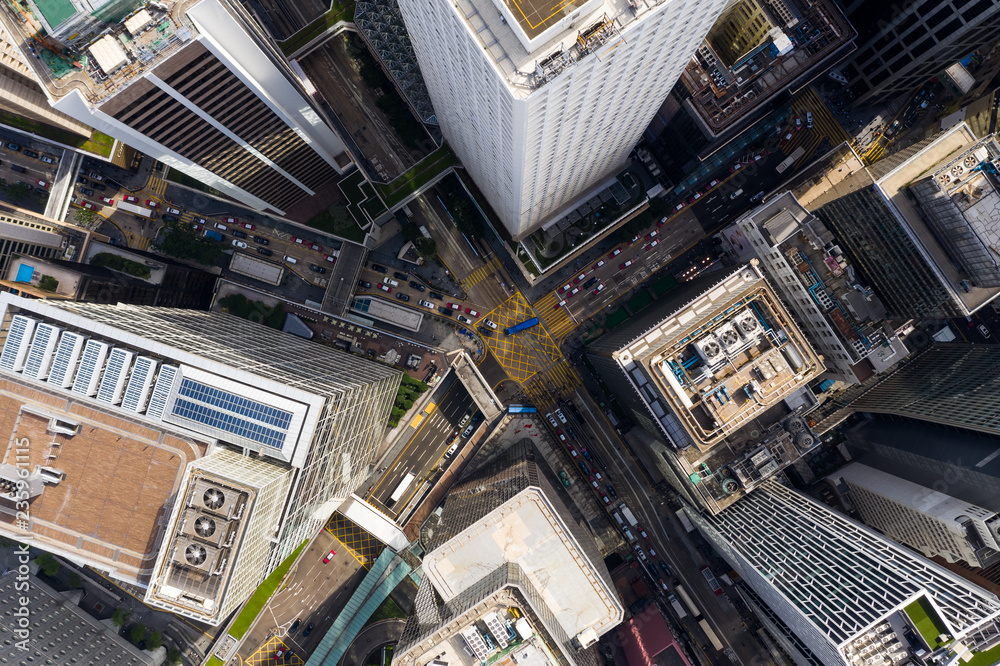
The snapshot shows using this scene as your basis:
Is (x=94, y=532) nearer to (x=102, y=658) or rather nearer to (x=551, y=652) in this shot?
(x=102, y=658)

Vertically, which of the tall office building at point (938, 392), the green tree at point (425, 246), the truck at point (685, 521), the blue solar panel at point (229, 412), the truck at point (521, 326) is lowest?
the truck at point (685, 521)

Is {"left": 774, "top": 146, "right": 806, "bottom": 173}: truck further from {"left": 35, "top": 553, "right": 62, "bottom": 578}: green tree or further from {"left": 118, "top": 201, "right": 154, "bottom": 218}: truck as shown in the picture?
{"left": 35, "top": 553, "right": 62, "bottom": 578}: green tree

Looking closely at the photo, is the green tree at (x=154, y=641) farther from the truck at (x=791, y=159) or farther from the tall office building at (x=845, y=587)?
the truck at (x=791, y=159)

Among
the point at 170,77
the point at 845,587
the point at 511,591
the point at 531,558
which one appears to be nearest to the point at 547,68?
the point at 170,77

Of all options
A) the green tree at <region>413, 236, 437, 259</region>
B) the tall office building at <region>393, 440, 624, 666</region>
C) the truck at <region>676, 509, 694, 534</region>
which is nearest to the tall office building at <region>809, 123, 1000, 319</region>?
the truck at <region>676, 509, 694, 534</region>

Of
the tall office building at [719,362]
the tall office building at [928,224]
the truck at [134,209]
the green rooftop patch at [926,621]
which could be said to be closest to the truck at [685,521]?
the tall office building at [719,362]

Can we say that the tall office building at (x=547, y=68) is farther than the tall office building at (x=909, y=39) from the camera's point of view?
No

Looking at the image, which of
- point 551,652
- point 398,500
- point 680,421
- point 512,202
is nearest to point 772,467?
point 680,421
